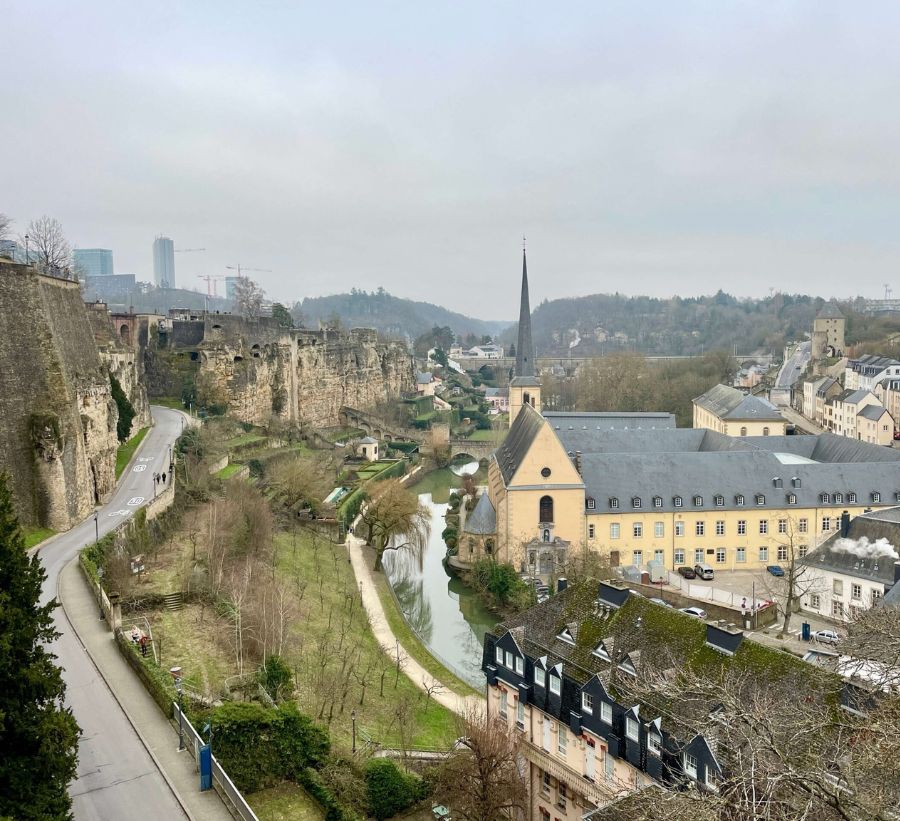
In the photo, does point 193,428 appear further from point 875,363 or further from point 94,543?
point 875,363

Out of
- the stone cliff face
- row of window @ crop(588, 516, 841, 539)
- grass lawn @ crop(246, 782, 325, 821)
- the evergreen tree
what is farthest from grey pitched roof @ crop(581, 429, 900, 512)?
the stone cliff face

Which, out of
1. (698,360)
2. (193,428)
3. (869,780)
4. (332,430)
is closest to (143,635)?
(869,780)

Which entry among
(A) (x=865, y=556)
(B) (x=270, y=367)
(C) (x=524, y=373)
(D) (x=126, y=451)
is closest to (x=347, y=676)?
(A) (x=865, y=556)

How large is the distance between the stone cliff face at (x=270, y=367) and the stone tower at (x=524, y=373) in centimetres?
1735

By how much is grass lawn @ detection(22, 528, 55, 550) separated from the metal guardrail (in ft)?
35.8

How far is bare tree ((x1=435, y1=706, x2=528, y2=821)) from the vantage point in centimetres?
1457

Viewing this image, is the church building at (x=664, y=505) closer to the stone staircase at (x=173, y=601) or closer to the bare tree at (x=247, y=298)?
the stone staircase at (x=173, y=601)

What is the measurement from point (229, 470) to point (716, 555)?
22.3 meters

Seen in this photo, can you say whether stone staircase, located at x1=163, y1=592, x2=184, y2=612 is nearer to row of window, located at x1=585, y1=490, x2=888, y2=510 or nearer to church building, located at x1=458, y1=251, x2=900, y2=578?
church building, located at x1=458, y1=251, x2=900, y2=578

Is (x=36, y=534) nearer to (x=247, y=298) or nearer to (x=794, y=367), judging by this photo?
(x=247, y=298)

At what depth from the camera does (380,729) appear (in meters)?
19.4

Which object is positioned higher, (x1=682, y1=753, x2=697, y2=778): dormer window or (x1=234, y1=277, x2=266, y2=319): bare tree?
(x1=234, y1=277, x2=266, y2=319): bare tree

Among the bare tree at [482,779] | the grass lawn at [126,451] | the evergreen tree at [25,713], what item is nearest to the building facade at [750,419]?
the grass lawn at [126,451]

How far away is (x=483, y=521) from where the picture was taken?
3453 cm
